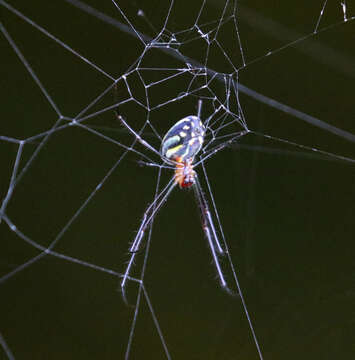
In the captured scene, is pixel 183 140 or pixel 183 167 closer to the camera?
pixel 183 140

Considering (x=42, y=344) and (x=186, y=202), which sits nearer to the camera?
(x=42, y=344)

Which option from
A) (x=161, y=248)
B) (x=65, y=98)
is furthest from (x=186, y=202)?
A: (x=65, y=98)

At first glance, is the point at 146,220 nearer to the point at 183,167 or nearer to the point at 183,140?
the point at 183,167

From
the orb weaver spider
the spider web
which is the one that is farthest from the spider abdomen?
the spider web

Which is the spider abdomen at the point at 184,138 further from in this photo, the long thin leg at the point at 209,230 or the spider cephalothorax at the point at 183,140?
the long thin leg at the point at 209,230

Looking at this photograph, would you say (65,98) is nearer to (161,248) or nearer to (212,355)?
(161,248)

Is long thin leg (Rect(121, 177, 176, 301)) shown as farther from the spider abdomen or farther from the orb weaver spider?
the spider abdomen

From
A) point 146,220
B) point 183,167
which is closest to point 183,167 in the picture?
point 183,167

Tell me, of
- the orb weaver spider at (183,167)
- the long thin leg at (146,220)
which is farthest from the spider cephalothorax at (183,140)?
the long thin leg at (146,220)
